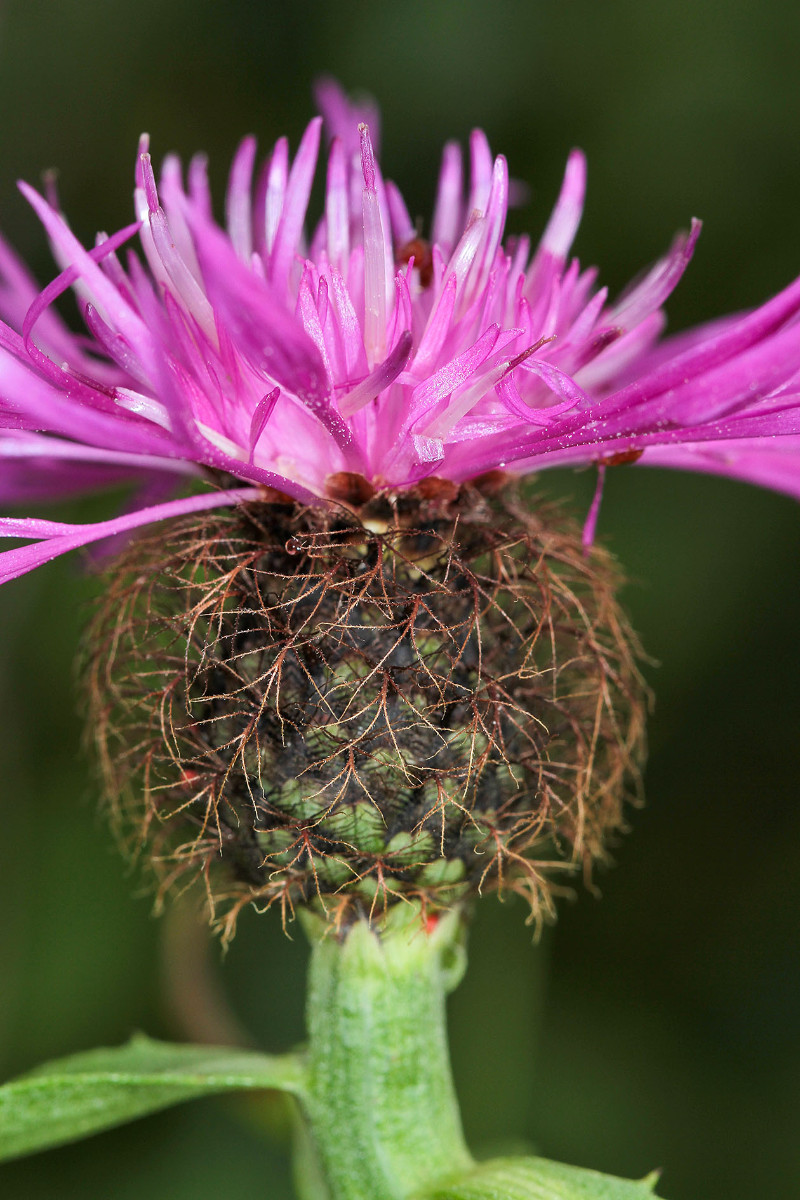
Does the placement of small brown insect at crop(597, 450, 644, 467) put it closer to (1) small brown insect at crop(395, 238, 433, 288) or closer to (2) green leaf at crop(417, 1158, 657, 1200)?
(1) small brown insect at crop(395, 238, 433, 288)

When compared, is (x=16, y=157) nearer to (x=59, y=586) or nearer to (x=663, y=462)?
(x=59, y=586)

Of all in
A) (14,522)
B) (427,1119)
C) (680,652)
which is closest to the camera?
(14,522)

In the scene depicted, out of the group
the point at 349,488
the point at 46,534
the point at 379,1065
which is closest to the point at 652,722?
the point at 379,1065

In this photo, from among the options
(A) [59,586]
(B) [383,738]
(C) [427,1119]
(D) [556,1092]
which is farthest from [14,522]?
(D) [556,1092]

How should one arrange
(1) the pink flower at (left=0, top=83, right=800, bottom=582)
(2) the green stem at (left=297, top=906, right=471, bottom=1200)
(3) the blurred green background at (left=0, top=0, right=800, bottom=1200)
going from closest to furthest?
(1) the pink flower at (left=0, top=83, right=800, bottom=582)
(2) the green stem at (left=297, top=906, right=471, bottom=1200)
(3) the blurred green background at (left=0, top=0, right=800, bottom=1200)

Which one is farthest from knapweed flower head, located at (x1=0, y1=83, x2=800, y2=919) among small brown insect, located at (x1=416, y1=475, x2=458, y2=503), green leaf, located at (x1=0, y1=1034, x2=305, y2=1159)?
green leaf, located at (x1=0, y1=1034, x2=305, y2=1159)

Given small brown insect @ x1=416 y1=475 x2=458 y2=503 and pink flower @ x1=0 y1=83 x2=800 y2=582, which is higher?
pink flower @ x1=0 y1=83 x2=800 y2=582
